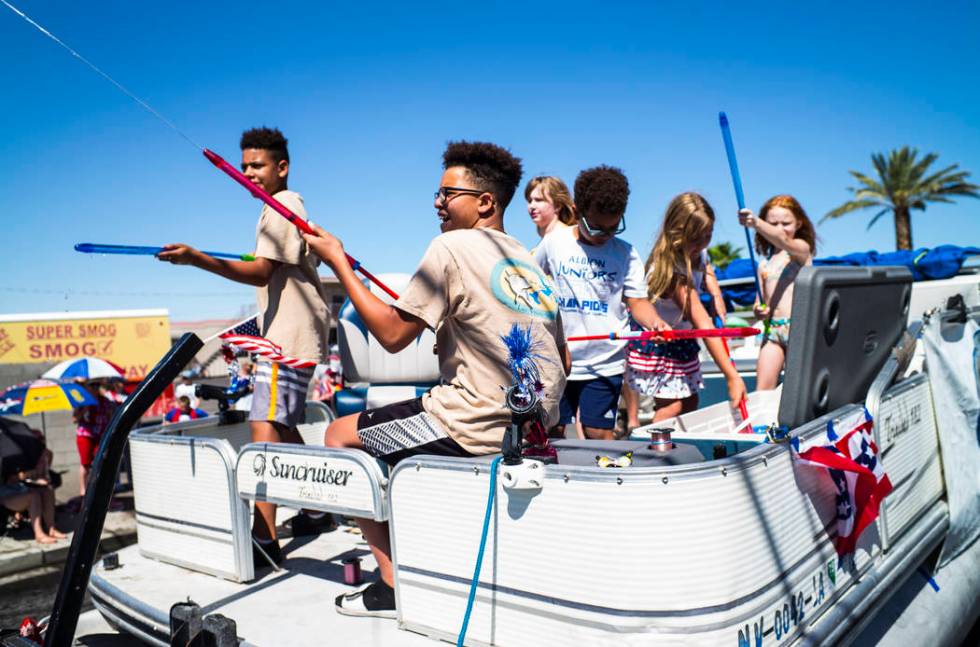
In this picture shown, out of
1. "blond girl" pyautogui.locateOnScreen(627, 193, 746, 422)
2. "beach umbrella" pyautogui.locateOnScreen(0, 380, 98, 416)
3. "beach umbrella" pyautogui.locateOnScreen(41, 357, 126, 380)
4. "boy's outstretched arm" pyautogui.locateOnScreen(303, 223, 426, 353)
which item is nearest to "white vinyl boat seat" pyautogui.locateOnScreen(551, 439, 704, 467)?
"boy's outstretched arm" pyautogui.locateOnScreen(303, 223, 426, 353)

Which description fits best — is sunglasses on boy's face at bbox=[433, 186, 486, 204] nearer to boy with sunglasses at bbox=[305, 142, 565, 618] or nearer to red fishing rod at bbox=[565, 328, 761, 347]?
boy with sunglasses at bbox=[305, 142, 565, 618]

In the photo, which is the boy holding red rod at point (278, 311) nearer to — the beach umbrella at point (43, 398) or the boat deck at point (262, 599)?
the boat deck at point (262, 599)

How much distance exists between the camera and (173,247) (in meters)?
2.84

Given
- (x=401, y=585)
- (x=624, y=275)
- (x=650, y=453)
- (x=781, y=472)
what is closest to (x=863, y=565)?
(x=781, y=472)

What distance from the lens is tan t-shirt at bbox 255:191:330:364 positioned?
315 centimetres

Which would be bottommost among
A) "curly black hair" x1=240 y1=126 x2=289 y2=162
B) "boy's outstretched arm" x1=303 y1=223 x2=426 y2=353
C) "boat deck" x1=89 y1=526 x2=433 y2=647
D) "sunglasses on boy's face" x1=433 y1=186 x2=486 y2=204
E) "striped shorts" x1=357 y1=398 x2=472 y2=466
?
"boat deck" x1=89 y1=526 x2=433 y2=647

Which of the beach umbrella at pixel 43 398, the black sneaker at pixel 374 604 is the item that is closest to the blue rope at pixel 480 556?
the black sneaker at pixel 374 604

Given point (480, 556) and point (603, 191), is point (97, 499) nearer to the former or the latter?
point (480, 556)

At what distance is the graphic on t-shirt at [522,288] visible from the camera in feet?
7.73

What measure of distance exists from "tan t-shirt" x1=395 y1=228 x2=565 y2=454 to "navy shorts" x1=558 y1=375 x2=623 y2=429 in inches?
57.2

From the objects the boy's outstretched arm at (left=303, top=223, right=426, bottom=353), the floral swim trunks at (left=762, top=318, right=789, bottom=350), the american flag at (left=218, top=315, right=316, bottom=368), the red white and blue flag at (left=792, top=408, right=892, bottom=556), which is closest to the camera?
the boy's outstretched arm at (left=303, top=223, right=426, bottom=353)

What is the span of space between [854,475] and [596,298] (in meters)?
1.73

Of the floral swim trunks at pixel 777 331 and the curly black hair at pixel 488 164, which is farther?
the floral swim trunks at pixel 777 331

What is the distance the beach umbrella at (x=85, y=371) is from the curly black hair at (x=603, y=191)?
688 cm
